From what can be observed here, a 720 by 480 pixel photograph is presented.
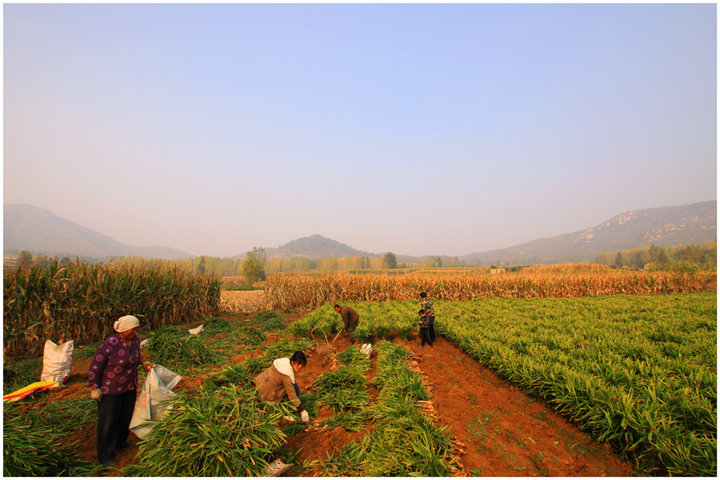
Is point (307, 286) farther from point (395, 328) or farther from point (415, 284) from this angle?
point (395, 328)

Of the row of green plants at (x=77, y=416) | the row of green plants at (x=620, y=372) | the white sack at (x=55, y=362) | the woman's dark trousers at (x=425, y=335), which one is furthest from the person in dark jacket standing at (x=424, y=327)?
the white sack at (x=55, y=362)

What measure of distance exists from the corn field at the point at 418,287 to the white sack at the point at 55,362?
527 inches

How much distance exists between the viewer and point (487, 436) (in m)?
4.54

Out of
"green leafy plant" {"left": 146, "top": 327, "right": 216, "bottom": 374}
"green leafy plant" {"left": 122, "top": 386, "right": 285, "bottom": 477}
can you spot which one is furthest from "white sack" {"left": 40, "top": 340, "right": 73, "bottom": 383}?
"green leafy plant" {"left": 122, "top": 386, "right": 285, "bottom": 477}

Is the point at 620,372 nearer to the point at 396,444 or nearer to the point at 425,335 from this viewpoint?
the point at 396,444

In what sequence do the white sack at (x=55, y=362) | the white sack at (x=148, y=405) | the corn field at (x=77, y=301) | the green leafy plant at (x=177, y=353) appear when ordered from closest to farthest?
the white sack at (x=148, y=405) → the white sack at (x=55, y=362) → the green leafy plant at (x=177, y=353) → the corn field at (x=77, y=301)

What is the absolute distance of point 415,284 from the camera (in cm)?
2034

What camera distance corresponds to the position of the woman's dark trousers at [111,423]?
4.11m

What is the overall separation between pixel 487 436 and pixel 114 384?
504 cm

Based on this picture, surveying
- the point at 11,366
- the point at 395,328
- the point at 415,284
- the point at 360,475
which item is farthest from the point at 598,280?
the point at 11,366

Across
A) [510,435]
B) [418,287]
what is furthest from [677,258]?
[510,435]

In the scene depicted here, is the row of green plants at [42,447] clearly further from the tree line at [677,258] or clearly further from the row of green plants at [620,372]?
the tree line at [677,258]

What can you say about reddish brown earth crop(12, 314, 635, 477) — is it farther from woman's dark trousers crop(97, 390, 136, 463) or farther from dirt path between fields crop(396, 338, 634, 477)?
woman's dark trousers crop(97, 390, 136, 463)

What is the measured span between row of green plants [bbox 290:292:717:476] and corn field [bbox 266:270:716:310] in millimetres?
8782
